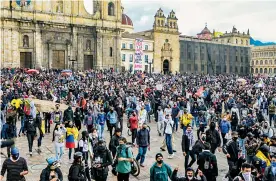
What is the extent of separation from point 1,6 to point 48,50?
750 centimetres

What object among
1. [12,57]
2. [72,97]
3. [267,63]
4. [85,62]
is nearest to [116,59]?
[85,62]

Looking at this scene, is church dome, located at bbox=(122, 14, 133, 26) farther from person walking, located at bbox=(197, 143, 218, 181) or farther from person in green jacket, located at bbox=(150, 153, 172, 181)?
person in green jacket, located at bbox=(150, 153, 172, 181)

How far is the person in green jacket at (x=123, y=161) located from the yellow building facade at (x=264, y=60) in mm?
87716

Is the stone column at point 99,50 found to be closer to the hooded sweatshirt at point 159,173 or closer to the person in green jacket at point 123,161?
the person in green jacket at point 123,161

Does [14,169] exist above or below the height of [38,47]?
below

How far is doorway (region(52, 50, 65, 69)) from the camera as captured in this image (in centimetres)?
4497

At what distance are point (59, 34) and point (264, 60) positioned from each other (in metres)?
63.3

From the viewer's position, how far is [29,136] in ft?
36.2

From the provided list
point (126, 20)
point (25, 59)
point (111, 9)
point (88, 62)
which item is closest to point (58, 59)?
point (88, 62)

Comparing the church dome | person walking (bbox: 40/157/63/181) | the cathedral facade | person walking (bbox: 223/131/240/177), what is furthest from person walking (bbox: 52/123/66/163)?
the church dome

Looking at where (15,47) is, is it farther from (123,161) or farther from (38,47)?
(123,161)

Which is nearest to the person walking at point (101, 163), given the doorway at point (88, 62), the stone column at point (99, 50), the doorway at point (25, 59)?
the doorway at point (25, 59)

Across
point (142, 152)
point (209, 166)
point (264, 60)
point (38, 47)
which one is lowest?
point (142, 152)

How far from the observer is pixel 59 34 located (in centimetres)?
4475
